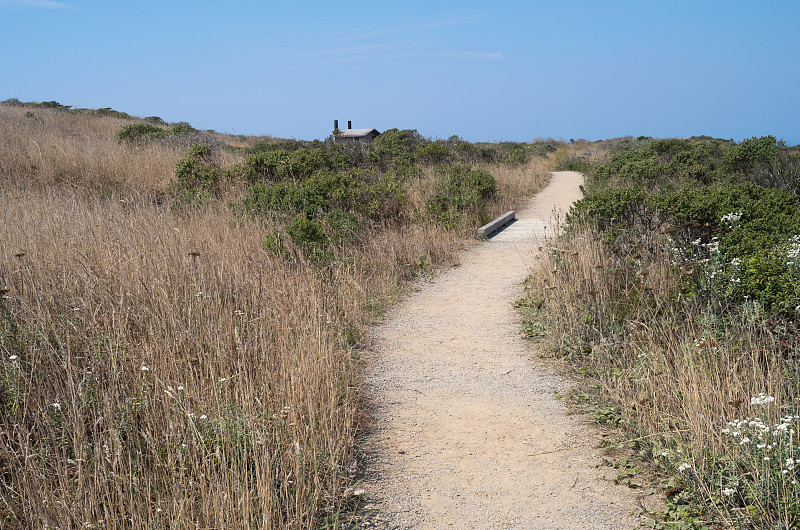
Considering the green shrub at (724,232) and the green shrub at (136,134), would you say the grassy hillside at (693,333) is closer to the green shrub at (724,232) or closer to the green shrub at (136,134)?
the green shrub at (724,232)

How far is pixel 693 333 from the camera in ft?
15.5

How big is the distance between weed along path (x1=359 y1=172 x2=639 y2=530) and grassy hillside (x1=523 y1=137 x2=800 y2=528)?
1.03 ft

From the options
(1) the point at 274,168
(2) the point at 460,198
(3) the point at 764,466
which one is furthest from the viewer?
(1) the point at 274,168

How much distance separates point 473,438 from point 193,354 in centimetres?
201

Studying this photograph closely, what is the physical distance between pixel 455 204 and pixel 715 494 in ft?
30.8

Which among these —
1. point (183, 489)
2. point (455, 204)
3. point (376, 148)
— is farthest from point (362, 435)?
point (376, 148)

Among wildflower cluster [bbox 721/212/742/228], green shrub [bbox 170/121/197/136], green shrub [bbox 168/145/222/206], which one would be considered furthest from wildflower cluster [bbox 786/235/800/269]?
green shrub [bbox 170/121/197/136]

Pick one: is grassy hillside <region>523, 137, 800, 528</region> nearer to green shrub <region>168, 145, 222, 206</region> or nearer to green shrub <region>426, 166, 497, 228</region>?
green shrub <region>426, 166, 497, 228</region>

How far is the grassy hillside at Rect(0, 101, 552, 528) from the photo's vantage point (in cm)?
284

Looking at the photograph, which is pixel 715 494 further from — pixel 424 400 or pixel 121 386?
pixel 121 386

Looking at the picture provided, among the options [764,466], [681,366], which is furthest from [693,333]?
[764,466]

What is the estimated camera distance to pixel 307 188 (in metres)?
9.80

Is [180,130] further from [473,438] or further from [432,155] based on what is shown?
[473,438]

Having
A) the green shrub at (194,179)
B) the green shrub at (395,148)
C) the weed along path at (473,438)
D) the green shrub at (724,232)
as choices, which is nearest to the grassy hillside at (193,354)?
the weed along path at (473,438)
